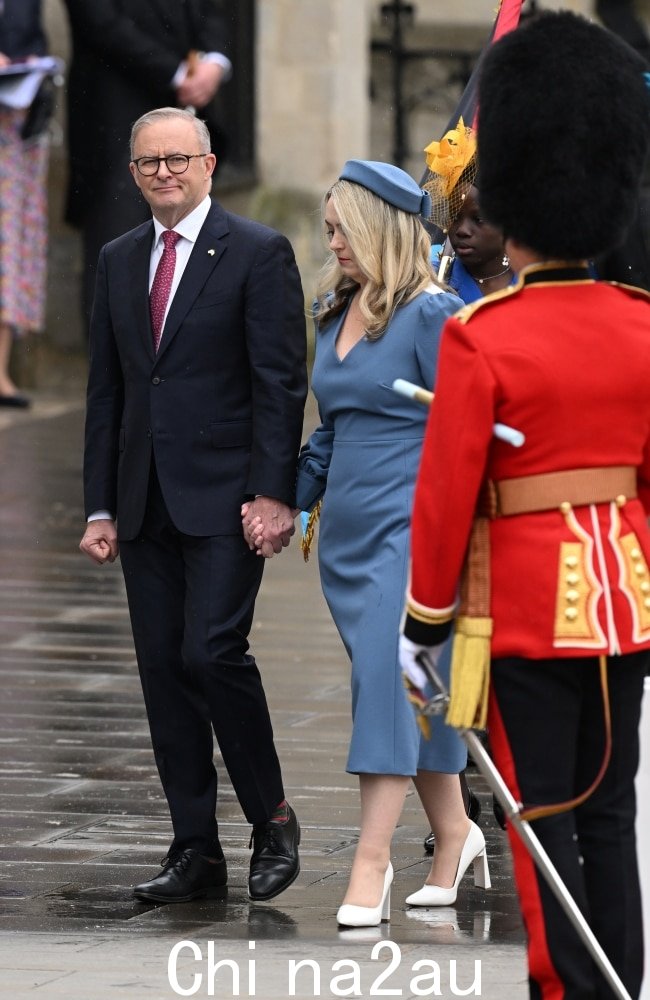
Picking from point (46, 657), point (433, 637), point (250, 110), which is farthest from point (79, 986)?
point (250, 110)

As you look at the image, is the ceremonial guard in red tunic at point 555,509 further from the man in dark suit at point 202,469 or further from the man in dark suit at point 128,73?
the man in dark suit at point 128,73

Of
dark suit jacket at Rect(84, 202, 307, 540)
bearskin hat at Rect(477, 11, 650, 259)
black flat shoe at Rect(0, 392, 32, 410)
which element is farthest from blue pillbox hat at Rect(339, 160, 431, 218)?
black flat shoe at Rect(0, 392, 32, 410)

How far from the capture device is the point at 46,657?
8.55m

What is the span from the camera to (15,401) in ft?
45.9

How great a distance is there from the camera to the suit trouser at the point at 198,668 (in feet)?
18.5

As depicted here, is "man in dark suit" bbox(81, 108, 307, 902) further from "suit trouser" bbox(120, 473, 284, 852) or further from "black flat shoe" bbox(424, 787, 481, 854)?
"black flat shoe" bbox(424, 787, 481, 854)

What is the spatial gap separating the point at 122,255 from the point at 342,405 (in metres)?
0.76

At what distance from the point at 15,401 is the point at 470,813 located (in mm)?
8178

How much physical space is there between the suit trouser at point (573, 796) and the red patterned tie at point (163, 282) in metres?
1.96

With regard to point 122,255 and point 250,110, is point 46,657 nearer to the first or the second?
point 122,255

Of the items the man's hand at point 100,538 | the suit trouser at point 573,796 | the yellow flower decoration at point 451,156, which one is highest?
Result: the yellow flower decoration at point 451,156

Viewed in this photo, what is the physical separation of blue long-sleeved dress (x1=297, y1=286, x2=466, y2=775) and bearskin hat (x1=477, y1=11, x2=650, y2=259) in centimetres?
126

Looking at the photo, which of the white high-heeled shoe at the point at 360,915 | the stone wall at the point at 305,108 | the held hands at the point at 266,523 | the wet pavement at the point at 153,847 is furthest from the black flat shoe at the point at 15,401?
the white high-heeled shoe at the point at 360,915

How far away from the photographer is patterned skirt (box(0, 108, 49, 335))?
13.6 meters
